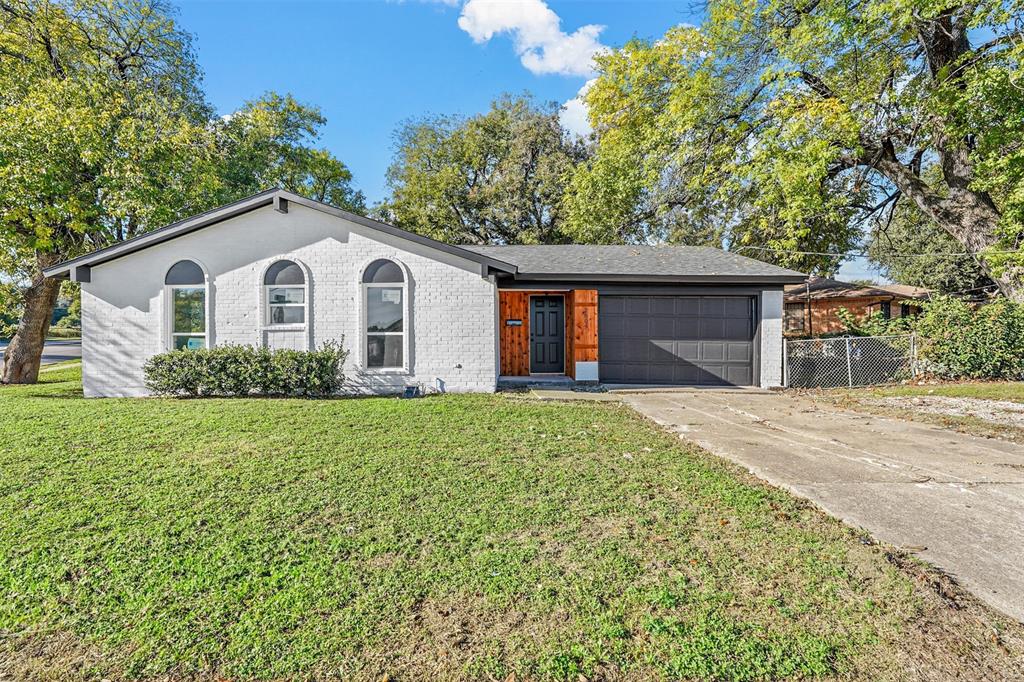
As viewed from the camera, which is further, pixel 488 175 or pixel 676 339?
pixel 488 175

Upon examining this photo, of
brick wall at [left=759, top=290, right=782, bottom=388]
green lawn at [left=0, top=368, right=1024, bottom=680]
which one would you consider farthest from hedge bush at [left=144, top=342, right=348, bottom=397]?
brick wall at [left=759, top=290, right=782, bottom=388]

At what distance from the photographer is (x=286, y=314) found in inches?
370

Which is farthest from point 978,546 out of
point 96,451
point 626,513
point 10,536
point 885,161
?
point 885,161

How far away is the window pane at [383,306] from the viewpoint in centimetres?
943

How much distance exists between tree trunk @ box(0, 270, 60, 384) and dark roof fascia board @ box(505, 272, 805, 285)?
39.4 ft

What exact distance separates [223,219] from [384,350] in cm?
397

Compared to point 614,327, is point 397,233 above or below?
above

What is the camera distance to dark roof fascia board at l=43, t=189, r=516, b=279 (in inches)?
353

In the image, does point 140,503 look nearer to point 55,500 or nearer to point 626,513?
point 55,500

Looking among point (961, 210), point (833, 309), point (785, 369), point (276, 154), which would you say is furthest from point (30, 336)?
point (833, 309)

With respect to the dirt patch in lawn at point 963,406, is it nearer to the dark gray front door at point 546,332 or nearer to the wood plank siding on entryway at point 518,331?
the wood plank siding on entryway at point 518,331

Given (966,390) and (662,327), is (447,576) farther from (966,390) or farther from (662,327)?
(966,390)

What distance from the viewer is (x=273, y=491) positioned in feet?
13.1

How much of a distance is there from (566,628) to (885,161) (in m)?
16.2
